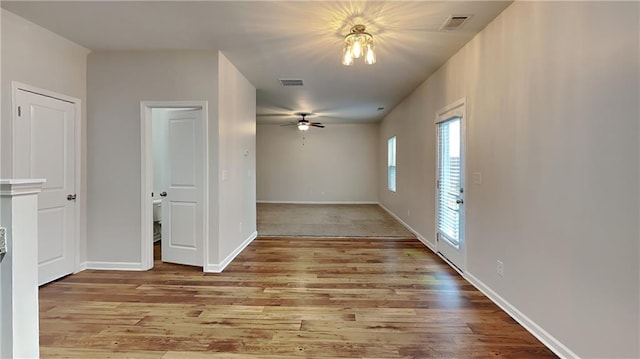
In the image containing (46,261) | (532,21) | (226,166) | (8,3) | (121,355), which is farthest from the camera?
(226,166)

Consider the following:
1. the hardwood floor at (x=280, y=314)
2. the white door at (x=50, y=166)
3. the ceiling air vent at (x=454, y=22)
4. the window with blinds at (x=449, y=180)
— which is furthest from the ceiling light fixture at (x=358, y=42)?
the white door at (x=50, y=166)

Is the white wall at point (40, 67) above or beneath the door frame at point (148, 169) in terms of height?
above

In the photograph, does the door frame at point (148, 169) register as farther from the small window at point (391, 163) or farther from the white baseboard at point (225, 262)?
the small window at point (391, 163)

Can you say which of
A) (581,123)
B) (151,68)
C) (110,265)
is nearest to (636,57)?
(581,123)

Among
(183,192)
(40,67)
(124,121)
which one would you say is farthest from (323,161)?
(40,67)

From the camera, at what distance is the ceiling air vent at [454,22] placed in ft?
9.11

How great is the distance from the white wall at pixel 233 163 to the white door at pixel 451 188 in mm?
2859

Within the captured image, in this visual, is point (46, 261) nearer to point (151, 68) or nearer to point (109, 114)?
point (109, 114)

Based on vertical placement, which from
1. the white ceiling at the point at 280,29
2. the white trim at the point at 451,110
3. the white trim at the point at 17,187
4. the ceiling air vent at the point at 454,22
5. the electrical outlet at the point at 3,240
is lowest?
the electrical outlet at the point at 3,240

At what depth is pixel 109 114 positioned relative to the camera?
3.72 m

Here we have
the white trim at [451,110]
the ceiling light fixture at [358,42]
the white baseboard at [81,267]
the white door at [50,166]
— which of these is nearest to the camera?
the ceiling light fixture at [358,42]

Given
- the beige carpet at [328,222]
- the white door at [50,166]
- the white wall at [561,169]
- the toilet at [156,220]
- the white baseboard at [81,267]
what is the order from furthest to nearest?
the beige carpet at [328,222] < the toilet at [156,220] < the white baseboard at [81,267] < the white door at [50,166] < the white wall at [561,169]

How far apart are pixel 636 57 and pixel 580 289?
1333mm

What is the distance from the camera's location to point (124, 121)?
3717 mm
